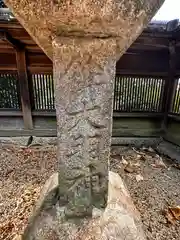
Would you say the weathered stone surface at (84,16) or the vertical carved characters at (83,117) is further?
the vertical carved characters at (83,117)

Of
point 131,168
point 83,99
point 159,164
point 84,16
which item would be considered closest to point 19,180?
point 131,168

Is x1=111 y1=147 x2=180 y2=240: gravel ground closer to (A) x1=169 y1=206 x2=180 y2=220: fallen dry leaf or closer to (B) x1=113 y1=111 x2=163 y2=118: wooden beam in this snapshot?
(A) x1=169 y1=206 x2=180 y2=220: fallen dry leaf

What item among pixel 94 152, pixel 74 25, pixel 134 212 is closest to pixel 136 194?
pixel 134 212

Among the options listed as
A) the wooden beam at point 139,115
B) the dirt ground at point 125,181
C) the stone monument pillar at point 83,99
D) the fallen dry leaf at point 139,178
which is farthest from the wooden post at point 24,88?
the stone monument pillar at point 83,99

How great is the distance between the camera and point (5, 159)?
11.1 feet

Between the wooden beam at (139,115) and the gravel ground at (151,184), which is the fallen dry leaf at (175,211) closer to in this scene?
the gravel ground at (151,184)

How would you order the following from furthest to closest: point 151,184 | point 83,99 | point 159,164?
point 159,164 → point 151,184 → point 83,99

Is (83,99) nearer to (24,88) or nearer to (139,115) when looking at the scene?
(24,88)

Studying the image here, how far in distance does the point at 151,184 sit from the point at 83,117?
2.17 m

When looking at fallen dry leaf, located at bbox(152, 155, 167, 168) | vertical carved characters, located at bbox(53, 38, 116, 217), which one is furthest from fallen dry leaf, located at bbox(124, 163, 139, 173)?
vertical carved characters, located at bbox(53, 38, 116, 217)

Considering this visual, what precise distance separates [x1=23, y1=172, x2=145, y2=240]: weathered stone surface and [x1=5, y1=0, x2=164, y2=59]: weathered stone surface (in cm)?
108

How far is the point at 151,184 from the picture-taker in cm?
271

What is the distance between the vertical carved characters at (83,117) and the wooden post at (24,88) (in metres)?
2.95

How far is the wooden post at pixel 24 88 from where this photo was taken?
3.53m
